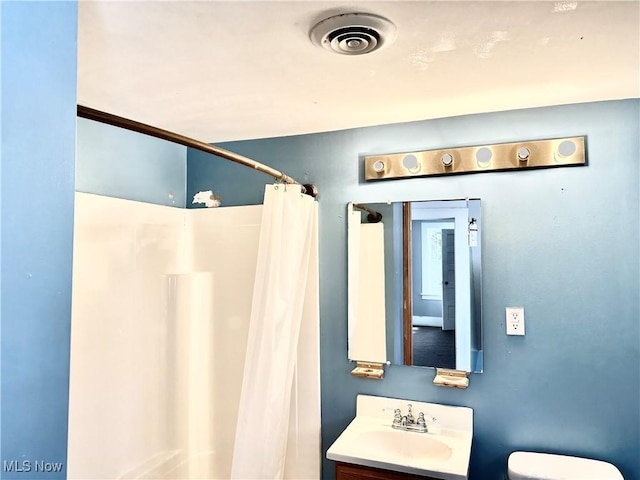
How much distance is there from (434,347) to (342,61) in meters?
1.40

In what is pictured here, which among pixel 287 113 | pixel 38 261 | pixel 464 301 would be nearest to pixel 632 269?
pixel 464 301

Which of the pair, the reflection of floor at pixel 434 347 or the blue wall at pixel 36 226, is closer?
the blue wall at pixel 36 226

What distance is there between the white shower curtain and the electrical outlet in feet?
3.21

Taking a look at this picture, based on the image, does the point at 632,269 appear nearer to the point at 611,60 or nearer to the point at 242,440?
the point at 611,60

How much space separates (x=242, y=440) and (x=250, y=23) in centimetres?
168

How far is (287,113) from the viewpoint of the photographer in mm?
2184

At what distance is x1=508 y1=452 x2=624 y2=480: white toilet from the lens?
1.84 meters

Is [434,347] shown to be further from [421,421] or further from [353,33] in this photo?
[353,33]

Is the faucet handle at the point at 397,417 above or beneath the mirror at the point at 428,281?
beneath

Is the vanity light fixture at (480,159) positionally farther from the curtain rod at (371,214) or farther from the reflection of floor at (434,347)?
the reflection of floor at (434,347)

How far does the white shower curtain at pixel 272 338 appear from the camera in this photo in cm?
204

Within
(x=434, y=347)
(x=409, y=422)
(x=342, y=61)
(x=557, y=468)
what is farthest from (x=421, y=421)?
(x=342, y=61)

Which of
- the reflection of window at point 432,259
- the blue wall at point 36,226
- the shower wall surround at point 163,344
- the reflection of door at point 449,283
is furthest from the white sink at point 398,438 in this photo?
the blue wall at point 36,226

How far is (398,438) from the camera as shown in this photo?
2.19m
